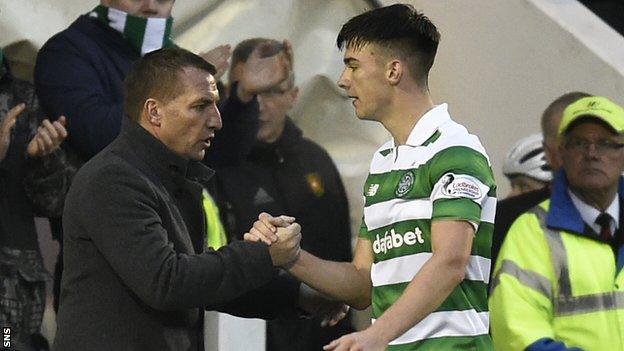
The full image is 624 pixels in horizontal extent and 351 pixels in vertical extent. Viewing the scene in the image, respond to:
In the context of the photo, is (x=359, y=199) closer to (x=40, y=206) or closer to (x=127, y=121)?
(x=40, y=206)

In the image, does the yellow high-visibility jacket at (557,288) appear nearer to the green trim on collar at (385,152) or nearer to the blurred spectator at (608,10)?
the green trim on collar at (385,152)

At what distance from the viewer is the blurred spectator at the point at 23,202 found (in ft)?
19.1

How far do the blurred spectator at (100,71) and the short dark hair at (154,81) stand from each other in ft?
4.11

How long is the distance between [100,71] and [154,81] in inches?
58.8

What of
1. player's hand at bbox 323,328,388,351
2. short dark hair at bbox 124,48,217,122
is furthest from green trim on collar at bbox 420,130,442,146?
short dark hair at bbox 124,48,217,122

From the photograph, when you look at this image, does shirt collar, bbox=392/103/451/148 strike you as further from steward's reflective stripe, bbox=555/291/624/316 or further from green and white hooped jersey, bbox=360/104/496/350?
steward's reflective stripe, bbox=555/291/624/316

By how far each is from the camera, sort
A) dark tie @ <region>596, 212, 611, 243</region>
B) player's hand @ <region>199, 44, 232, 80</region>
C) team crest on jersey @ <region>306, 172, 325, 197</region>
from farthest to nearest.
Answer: team crest on jersey @ <region>306, 172, 325, 197</region>, player's hand @ <region>199, 44, 232, 80</region>, dark tie @ <region>596, 212, 611, 243</region>

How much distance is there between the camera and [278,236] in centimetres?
466

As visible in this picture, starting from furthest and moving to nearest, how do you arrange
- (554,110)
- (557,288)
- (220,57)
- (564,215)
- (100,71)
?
1. (554,110)
2. (220,57)
3. (100,71)
4. (564,215)
5. (557,288)

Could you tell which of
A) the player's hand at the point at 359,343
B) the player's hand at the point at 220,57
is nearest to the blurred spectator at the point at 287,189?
the player's hand at the point at 220,57

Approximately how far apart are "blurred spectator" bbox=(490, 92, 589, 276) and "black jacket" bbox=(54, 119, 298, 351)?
230 cm

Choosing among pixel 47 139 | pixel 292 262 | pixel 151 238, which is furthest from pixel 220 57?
pixel 151 238

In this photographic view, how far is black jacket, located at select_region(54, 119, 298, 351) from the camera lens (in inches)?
170

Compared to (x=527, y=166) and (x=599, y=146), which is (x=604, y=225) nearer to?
(x=599, y=146)
